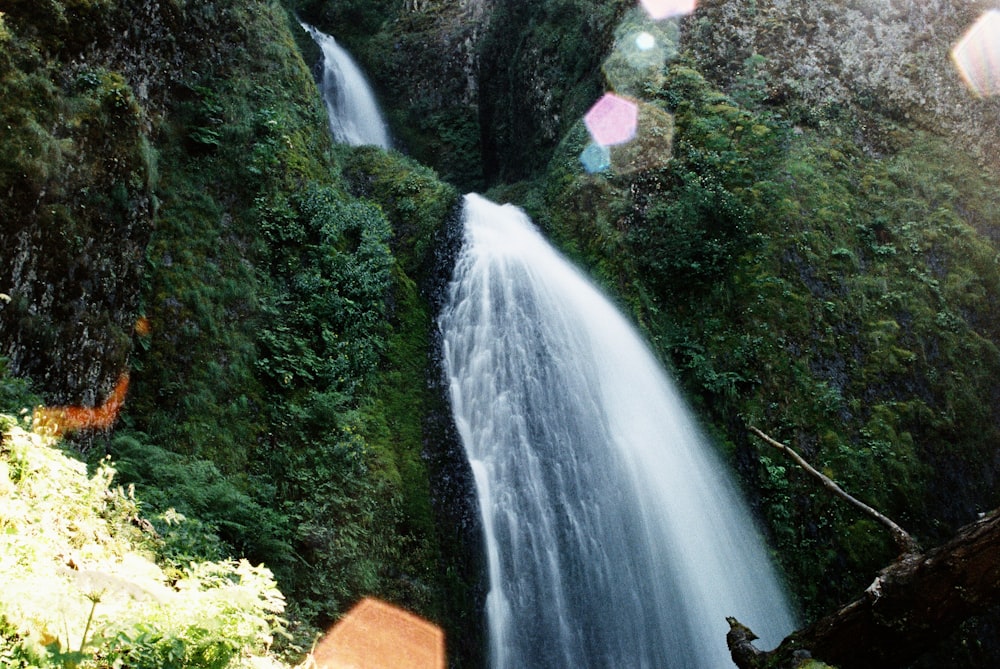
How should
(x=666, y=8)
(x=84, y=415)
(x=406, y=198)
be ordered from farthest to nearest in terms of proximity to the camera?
1. (x=666, y=8)
2. (x=406, y=198)
3. (x=84, y=415)

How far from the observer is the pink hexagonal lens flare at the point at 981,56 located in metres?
17.9

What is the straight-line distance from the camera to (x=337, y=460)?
925 cm

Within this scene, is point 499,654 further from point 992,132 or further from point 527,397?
point 992,132

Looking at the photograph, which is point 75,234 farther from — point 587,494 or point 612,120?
point 612,120

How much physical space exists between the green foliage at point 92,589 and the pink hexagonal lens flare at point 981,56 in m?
21.9

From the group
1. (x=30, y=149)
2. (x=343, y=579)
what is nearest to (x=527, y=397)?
(x=343, y=579)

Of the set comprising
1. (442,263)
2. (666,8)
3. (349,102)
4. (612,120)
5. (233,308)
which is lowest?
(233,308)

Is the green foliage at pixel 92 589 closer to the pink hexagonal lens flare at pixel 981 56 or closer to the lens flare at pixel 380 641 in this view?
the lens flare at pixel 380 641

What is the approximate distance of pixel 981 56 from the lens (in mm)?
18297

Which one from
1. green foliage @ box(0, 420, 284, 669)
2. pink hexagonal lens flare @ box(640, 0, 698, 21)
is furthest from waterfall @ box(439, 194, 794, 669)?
pink hexagonal lens flare @ box(640, 0, 698, 21)

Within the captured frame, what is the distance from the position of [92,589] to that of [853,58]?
20596 mm

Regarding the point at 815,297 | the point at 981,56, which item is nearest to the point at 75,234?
the point at 815,297

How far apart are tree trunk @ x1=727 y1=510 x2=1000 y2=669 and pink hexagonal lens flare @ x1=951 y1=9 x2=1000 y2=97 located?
1748 cm

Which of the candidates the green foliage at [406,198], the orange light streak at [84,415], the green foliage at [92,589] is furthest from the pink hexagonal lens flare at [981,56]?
the green foliage at [92,589]
